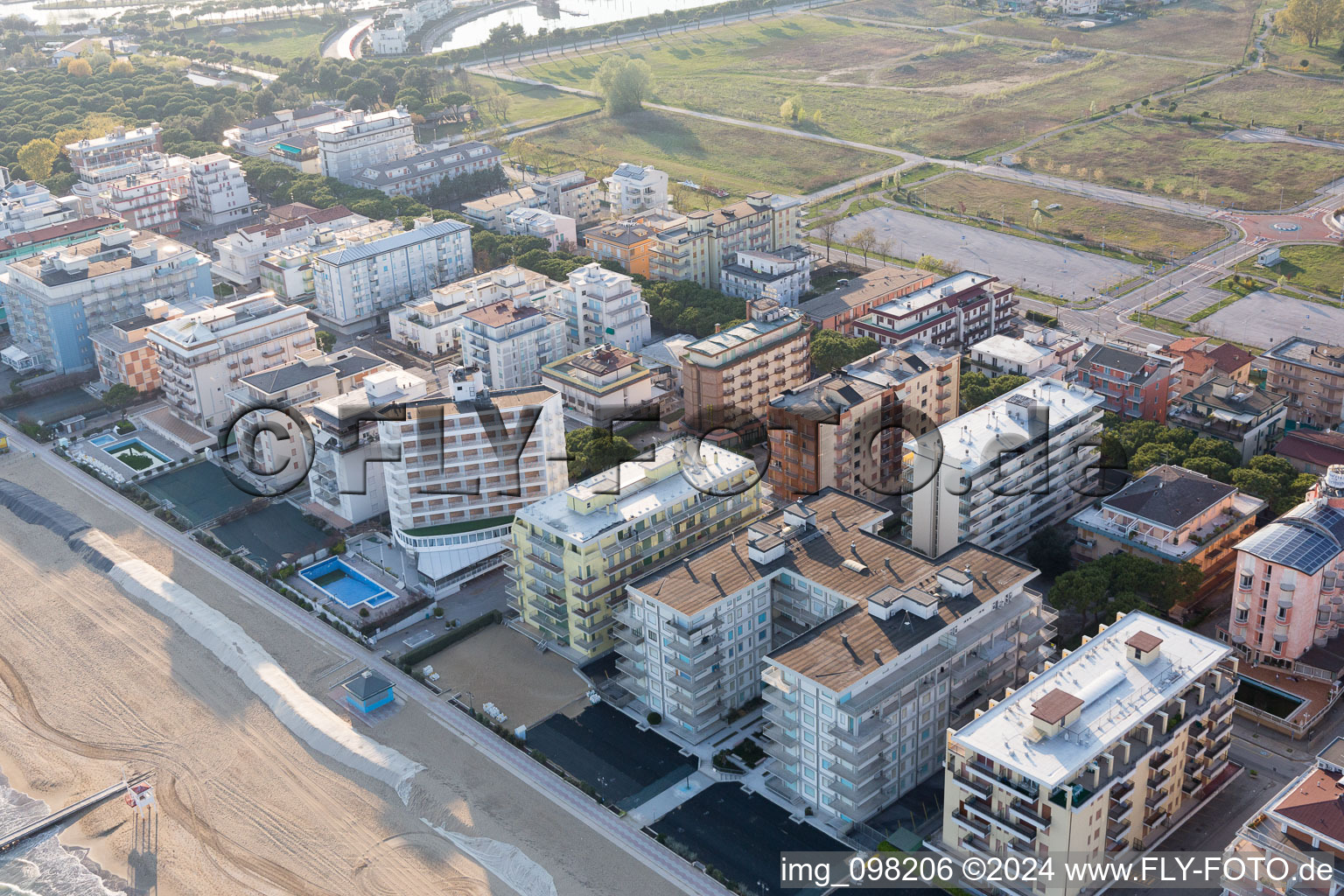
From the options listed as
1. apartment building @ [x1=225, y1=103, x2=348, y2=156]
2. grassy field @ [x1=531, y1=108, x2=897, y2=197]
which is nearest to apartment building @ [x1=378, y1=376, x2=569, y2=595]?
grassy field @ [x1=531, y1=108, x2=897, y2=197]

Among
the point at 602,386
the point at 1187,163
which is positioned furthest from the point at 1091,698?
the point at 1187,163

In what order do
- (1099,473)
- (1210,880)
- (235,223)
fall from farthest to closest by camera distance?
(235,223), (1099,473), (1210,880)

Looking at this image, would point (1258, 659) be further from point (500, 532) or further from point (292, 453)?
point (292, 453)

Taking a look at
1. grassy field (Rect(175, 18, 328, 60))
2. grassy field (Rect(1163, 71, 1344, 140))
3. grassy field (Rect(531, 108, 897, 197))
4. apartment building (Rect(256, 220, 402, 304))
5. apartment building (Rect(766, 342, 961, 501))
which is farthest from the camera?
grassy field (Rect(175, 18, 328, 60))

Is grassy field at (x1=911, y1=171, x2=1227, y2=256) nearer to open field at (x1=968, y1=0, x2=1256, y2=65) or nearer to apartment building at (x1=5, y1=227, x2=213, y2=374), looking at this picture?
open field at (x1=968, y1=0, x2=1256, y2=65)

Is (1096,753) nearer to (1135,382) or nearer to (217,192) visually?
(1135,382)

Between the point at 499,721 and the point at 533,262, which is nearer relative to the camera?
the point at 499,721

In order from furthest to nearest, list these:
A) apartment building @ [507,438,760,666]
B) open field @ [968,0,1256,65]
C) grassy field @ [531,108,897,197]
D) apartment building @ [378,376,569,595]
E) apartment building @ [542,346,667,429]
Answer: open field @ [968,0,1256,65]
grassy field @ [531,108,897,197]
apartment building @ [542,346,667,429]
apartment building @ [378,376,569,595]
apartment building @ [507,438,760,666]

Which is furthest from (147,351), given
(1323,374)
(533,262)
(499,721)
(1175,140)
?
(1175,140)
